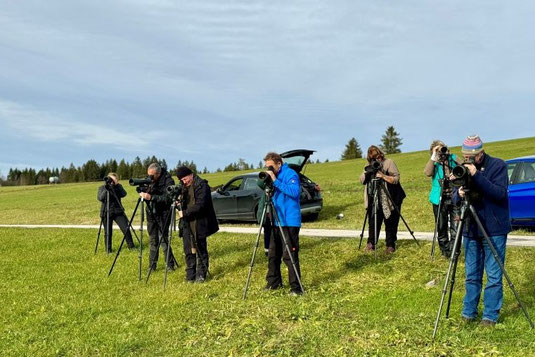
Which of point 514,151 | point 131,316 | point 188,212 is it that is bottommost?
point 131,316

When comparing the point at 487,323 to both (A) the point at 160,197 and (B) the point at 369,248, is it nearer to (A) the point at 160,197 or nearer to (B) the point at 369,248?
(B) the point at 369,248

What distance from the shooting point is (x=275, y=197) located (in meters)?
7.16

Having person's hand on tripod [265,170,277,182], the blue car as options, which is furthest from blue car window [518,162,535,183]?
person's hand on tripod [265,170,277,182]

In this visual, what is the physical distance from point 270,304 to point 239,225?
9356 millimetres

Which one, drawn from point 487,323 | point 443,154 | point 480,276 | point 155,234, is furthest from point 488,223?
point 155,234

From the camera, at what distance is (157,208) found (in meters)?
9.24

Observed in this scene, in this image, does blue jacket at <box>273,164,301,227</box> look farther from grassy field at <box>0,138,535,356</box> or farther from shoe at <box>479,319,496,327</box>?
shoe at <box>479,319,496,327</box>

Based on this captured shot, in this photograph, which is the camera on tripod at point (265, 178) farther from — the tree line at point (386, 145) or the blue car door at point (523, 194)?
the tree line at point (386, 145)

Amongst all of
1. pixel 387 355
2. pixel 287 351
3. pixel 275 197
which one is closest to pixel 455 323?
pixel 387 355

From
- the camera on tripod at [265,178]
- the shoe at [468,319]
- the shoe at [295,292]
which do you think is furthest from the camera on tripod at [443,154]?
the shoe at [295,292]

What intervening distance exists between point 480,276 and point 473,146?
1513 mm

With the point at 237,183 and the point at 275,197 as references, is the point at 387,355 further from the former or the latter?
the point at 237,183

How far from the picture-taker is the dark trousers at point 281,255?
7.02 meters

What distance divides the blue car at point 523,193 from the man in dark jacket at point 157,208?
7.77 meters
